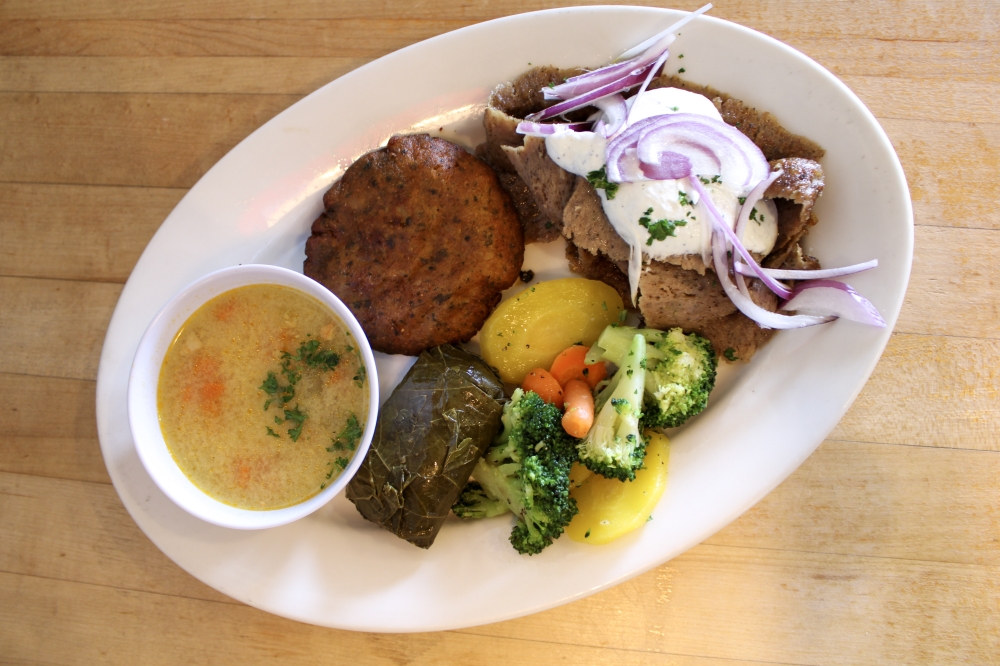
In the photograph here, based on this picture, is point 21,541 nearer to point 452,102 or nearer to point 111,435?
point 111,435

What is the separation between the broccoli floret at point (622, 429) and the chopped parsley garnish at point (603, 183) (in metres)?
0.58

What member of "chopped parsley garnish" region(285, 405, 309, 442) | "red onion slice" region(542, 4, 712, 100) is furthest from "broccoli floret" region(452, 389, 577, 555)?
"red onion slice" region(542, 4, 712, 100)

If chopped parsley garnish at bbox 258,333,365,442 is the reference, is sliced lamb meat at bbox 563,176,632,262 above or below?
above

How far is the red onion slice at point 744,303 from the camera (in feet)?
7.30

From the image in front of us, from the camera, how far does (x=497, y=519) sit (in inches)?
101

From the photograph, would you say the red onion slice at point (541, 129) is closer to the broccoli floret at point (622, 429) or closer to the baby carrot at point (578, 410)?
the broccoli floret at point (622, 429)

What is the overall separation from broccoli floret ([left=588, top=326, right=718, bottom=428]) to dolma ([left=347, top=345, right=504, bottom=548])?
22.6 inches

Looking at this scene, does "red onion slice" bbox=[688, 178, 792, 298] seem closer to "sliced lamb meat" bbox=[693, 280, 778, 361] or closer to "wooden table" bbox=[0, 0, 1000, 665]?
"sliced lamb meat" bbox=[693, 280, 778, 361]

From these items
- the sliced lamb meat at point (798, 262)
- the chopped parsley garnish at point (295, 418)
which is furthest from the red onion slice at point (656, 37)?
the chopped parsley garnish at point (295, 418)

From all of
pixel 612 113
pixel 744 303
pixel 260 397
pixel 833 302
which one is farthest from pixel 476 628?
pixel 612 113

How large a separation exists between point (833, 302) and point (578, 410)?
110 cm

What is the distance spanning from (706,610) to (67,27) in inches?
169

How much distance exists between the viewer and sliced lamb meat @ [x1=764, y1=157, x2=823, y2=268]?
2.24 metres

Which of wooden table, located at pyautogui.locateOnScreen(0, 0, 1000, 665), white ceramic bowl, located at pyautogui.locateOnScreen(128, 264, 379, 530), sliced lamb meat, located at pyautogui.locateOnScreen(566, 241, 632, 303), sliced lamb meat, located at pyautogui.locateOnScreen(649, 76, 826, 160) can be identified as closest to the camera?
white ceramic bowl, located at pyautogui.locateOnScreen(128, 264, 379, 530)
